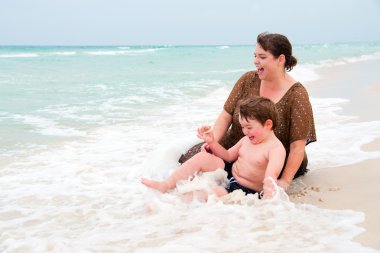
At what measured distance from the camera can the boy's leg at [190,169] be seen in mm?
3783

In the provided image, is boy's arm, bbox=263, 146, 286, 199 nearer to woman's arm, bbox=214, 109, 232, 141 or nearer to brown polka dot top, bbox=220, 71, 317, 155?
brown polka dot top, bbox=220, 71, 317, 155

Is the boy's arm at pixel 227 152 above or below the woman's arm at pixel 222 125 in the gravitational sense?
below

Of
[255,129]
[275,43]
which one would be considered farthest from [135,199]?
[275,43]

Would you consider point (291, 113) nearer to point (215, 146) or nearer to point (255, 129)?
point (255, 129)

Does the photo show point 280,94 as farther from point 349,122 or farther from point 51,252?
point 349,122

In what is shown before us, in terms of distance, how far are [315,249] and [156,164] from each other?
6.98 ft

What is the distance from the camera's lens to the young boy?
11.9ft

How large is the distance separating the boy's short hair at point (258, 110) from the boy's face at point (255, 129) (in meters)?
0.03

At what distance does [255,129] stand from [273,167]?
0.31 metres

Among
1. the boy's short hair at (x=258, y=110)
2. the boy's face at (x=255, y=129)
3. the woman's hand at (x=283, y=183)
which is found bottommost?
the woman's hand at (x=283, y=183)

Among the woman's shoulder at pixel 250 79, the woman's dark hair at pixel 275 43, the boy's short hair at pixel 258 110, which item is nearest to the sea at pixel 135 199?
the boy's short hair at pixel 258 110

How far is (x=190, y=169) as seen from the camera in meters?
3.82

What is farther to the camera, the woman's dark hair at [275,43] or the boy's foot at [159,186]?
the woman's dark hair at [275,43]

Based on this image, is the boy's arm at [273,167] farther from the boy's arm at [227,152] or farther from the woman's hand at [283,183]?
the boy's arm at [227,152]
